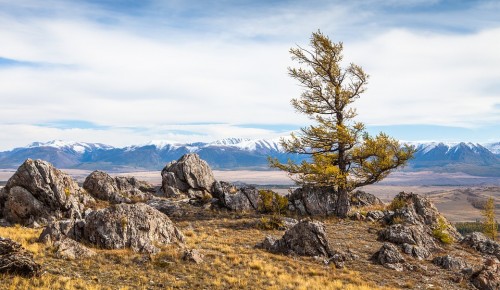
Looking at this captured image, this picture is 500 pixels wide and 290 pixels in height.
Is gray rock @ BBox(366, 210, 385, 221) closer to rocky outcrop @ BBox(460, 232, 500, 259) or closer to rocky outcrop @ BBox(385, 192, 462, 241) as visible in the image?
rocky outcrop @ BBox(385, 192, 462, 241)

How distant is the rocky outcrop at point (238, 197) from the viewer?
1705 inches

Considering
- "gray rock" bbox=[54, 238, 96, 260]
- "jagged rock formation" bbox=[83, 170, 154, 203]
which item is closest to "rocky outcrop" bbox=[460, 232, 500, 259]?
"gray rock" bbox=[54, 238, 96, 260]

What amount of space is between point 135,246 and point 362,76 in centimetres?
2856

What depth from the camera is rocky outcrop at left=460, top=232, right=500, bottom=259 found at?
3378 cm

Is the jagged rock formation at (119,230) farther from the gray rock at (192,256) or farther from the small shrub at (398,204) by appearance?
the small shrub at (398,204)

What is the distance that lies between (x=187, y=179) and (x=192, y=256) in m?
28.0

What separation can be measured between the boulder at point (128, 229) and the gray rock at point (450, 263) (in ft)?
64.8

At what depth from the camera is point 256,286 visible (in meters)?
19.9

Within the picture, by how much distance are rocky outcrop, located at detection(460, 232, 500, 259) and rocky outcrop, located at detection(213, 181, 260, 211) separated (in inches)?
873

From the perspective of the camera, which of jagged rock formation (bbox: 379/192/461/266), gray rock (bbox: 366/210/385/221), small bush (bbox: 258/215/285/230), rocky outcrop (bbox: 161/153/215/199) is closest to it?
jagged rock formation (bbox: 379/192/461/266)

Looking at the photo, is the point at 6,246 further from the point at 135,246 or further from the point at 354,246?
the point at 354,246

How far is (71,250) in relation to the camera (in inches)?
870

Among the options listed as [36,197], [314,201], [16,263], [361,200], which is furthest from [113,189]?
[361,200]

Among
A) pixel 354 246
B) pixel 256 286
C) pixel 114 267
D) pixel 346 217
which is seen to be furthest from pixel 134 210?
pixel 346 217
